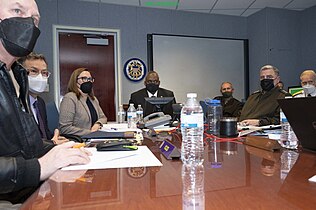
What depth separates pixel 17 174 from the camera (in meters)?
0.72

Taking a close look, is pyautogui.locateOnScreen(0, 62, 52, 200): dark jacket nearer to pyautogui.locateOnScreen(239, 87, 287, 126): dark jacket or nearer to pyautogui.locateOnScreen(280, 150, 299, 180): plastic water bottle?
pyautogui.locateOnScreen(280, 150, 299, 180): plastic water bottle

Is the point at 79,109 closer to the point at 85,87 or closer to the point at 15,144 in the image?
the point at 85,87

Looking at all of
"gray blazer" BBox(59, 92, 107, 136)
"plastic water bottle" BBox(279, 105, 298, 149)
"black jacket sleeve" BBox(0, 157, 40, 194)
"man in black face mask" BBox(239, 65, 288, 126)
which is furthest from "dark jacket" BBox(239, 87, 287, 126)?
"black jacket sleeve" BBox(0, 157, 40, 194)

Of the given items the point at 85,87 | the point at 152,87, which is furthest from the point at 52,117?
the point at 152,87

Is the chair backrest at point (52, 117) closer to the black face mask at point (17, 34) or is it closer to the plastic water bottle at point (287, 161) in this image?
the black face mask at point (17, 34)

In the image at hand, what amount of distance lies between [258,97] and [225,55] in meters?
1.91

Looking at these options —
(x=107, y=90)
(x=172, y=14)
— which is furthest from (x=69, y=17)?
(x=172, y=14)

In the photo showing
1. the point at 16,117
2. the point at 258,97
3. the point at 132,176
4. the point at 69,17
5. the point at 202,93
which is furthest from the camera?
the point at 202,93

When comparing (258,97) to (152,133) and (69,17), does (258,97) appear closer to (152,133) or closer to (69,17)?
(152,133)

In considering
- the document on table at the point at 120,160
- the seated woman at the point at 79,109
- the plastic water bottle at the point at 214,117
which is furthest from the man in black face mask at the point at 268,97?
the document on table at the point at 120,160

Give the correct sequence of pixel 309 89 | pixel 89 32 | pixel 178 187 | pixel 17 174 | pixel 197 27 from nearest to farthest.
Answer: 1. pixel 178 187
2. pixel 17 174
3. pixel 309 89
4. pixel 89 32
5. pixel 197 27

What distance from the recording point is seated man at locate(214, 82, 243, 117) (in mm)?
4066

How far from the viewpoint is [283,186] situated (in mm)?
581

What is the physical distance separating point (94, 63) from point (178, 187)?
3.83 m
